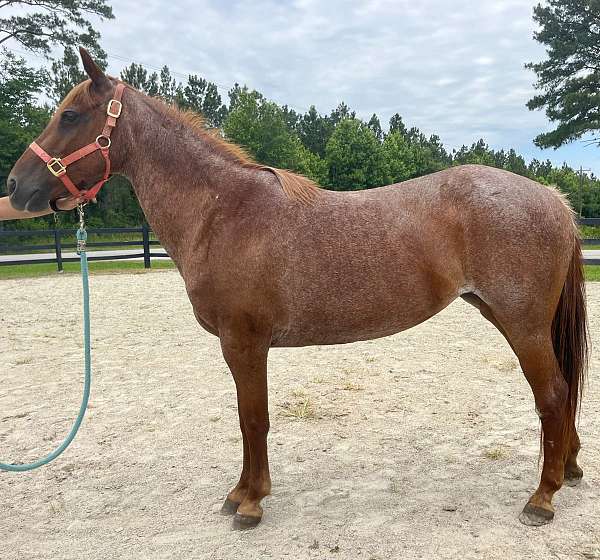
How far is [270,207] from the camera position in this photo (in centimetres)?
265

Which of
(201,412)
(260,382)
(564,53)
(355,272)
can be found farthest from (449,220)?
(564,53)

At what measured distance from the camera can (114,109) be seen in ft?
8.45

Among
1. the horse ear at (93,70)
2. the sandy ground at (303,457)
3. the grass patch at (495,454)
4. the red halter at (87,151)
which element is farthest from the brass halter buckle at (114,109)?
the grass patch at (495,454)

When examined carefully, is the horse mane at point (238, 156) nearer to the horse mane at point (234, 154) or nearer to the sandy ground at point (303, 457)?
the horse mane at point (234, 154)

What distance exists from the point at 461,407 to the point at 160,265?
1434cm

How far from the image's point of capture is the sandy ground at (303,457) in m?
2.49

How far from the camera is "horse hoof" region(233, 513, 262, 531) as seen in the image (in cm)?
264

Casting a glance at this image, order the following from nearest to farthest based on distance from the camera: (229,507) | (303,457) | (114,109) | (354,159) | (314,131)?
(114,109) → (229,507) → (303,457) → (354,159) → (314,131)

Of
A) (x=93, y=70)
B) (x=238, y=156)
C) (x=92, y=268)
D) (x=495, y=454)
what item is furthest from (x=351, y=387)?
(x=92, y=268)

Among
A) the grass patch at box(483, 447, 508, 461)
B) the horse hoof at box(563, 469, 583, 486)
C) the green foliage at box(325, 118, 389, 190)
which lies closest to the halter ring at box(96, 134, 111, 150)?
the grass patch at box(483, 447, 508, 461)

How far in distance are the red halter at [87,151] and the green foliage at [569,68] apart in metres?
24.3

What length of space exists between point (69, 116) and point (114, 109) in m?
0.24

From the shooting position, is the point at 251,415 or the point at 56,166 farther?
the point at 251,415

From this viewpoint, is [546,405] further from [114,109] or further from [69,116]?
[69,116]
